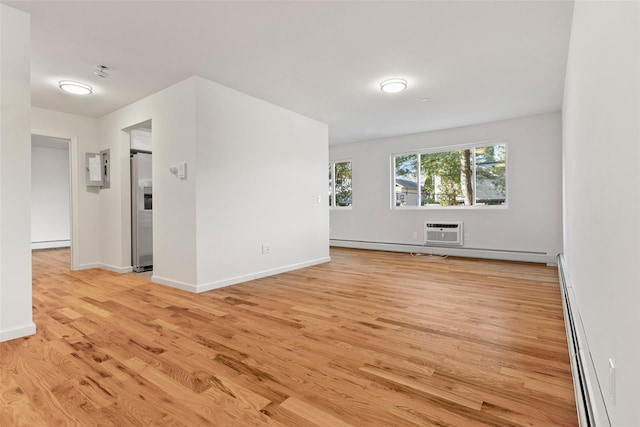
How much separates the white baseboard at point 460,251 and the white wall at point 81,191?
496 centimetres

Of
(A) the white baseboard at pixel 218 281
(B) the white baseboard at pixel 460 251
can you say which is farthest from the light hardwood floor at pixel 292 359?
(B) the white baseboard at pixel 460 251

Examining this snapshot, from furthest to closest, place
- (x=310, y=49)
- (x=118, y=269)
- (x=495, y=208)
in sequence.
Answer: (x=495, y=208)
(x=118, y=269)
(x=310, y=49)

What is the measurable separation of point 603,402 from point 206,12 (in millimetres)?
3285

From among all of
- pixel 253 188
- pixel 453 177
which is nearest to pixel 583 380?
pixel 253 188

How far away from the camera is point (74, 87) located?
12.8 ft

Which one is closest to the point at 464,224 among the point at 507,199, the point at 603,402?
the point at 507,199

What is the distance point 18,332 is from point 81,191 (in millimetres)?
3477

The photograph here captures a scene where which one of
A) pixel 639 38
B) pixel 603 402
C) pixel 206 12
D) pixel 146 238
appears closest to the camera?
pixel 639 38

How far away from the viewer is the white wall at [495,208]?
212 inches

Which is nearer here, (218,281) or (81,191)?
(218,281)

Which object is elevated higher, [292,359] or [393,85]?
[393,85]

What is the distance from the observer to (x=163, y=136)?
4074 millimetres

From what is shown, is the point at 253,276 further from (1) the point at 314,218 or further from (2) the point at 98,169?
(2) the point at 98,169

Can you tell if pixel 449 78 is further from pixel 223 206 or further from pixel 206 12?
pixel 223 206
